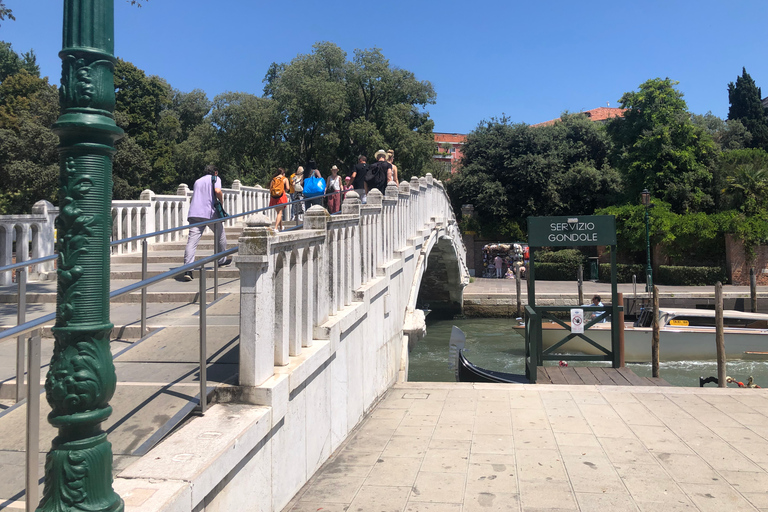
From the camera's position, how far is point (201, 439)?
294 cm

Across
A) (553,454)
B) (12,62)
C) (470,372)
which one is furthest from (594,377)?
(12,62)

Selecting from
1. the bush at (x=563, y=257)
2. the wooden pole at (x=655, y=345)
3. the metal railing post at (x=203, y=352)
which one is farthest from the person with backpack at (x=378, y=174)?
the bush at (x=563, y=257)

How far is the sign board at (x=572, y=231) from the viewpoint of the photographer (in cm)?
959

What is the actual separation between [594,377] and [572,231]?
232cm

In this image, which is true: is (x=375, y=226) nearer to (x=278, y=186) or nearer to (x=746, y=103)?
(x=278, y=186)

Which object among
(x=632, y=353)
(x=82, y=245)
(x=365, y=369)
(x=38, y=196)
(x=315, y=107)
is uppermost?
(x=315, y=107)

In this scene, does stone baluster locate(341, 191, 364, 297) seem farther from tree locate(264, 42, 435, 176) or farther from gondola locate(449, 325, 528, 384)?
tree locate(264, 42, 435, 176)

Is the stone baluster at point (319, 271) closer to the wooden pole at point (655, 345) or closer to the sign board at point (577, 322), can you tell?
the sign board at point (577, 322)

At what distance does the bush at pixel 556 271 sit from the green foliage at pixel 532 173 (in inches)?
200

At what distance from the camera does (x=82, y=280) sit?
6.25 feet

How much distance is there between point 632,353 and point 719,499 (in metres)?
13.5

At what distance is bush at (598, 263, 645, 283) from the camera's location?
1110 inches

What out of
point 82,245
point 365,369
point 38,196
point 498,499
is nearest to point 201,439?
point 82,245

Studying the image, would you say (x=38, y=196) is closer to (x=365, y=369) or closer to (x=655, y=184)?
(x=365, y=369)
